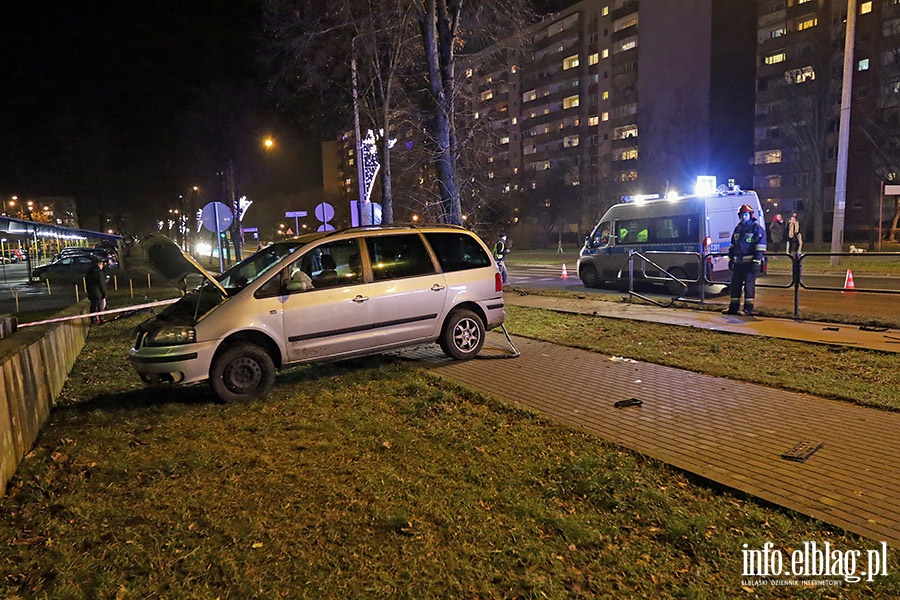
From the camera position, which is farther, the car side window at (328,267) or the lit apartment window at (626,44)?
the lit apartment window at (626,44)

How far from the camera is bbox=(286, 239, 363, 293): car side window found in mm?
6660

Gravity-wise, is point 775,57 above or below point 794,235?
above

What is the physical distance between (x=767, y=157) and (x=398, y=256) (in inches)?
2799

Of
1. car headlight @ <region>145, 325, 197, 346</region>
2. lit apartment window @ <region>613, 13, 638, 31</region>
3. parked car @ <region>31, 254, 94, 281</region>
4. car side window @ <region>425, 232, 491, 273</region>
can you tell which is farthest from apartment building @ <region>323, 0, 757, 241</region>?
car headlight @ <region>145, 325, 197, 346</region>

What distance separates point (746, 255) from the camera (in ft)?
35.8

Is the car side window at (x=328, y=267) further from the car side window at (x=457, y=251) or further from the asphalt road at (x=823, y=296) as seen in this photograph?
the asphalt road at (x=823, y=296)

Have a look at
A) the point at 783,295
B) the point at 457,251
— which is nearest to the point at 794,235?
the point at 783,295

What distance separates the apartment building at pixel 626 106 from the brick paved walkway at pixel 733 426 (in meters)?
49.4

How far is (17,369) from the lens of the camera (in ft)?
15.9

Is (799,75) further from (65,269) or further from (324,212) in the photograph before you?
(65,269)

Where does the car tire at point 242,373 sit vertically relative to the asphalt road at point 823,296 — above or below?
above

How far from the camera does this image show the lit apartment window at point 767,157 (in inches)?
2554

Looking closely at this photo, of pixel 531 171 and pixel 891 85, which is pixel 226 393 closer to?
pixel 891 85

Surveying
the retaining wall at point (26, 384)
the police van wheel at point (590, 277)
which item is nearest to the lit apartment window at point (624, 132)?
the police van wheel at point (590, 277)
